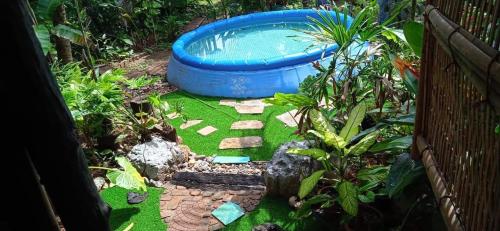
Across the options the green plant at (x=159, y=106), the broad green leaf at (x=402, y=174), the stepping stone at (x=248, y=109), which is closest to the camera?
the broad green leaf at (x=402, y=174)

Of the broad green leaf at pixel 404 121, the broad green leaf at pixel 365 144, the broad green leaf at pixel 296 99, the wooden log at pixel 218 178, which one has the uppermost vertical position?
the broad green leaf at pixel 404 121

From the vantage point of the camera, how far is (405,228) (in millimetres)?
2174

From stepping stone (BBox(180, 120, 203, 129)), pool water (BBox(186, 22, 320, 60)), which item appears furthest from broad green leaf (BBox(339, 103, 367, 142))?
pool water (BBox(186, 22, 320, 60))

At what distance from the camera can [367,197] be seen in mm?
2262

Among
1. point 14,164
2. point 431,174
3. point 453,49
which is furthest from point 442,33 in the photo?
point 14,164

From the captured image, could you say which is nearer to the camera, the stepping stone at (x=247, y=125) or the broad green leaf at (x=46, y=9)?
the broad green leaf at (x=46, y=9)

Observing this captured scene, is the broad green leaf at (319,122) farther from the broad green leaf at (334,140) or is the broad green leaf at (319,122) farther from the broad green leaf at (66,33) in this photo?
the broad green leaf at (66,33)

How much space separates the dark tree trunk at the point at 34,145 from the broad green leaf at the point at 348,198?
52.5 inches

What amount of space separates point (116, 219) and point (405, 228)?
1.99 metres

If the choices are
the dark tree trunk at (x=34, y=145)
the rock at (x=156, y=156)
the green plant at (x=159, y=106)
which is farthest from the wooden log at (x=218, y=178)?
the dark tree trunk at (x=34, y=145)

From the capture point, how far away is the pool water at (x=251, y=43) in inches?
267

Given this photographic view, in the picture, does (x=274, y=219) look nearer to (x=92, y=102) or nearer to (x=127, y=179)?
(x=127, y=179)

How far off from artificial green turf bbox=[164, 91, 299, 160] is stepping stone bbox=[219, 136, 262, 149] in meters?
0.05

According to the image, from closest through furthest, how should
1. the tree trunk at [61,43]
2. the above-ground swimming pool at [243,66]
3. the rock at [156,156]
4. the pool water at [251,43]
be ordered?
→ the rock at [156,156] < the tree trunk at [61,43] < the above-ground swimming pool at [243,66] < the pool water at [251,43]
